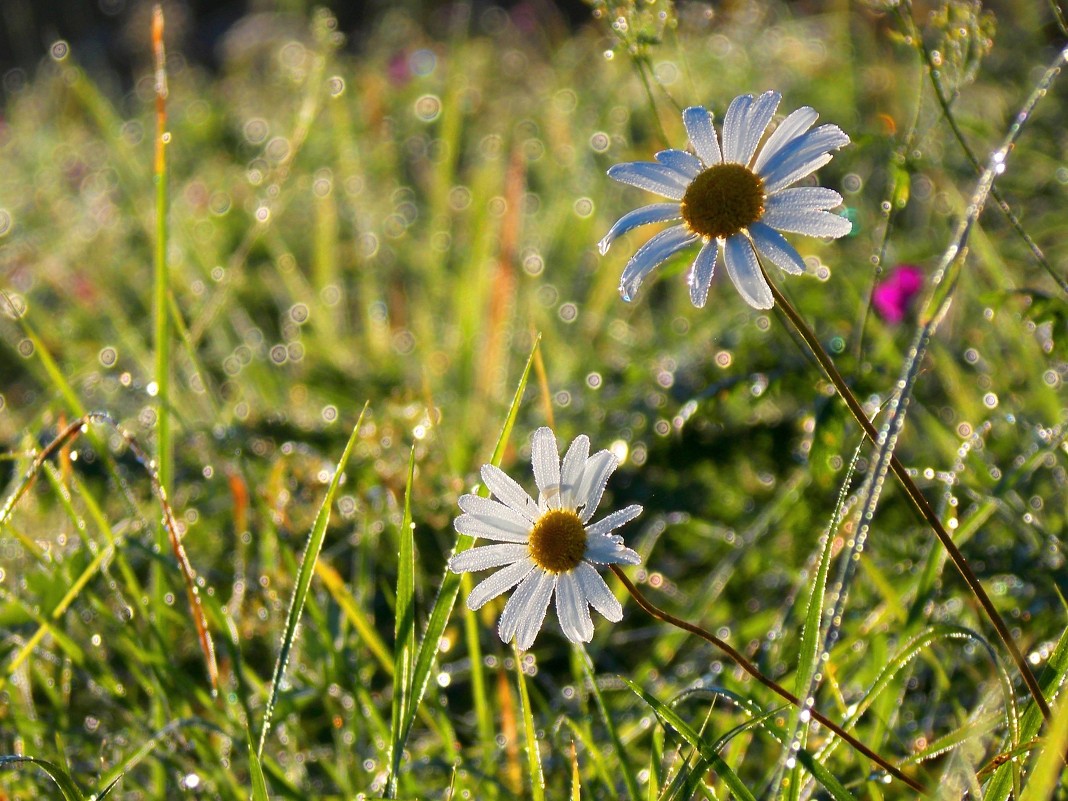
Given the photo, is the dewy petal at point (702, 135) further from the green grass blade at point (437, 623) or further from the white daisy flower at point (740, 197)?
the green grass blade at point (437, 623)

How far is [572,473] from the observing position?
102 centimetres

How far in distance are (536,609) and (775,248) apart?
381 mm

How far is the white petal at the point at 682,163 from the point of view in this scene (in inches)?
39.0

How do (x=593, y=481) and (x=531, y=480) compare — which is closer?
(x=593, y=481)

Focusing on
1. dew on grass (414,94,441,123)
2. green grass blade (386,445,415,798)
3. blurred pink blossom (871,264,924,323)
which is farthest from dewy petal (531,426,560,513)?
dew on grass (414,94,441,123)

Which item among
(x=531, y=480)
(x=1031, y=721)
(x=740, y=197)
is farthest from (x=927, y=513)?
(x=531, y=480)

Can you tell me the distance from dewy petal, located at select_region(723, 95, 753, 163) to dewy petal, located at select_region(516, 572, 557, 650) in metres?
0.41

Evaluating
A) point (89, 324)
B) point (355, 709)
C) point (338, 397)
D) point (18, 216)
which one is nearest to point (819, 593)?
point (355, 709)

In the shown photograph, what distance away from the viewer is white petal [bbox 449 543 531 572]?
1.02 m

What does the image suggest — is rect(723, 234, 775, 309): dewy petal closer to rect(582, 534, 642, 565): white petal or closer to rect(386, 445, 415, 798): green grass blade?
rect(582, 534, 642, 565): white petal

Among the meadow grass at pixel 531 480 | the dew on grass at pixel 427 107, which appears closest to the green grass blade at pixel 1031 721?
the meadow grass at pixel 531 480

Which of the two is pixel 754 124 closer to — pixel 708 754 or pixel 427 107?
pixel 708 754

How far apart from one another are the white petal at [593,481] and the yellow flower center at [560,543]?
0.02 metres

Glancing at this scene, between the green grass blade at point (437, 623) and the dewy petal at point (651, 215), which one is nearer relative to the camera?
the dewy petal at point (651, 215)
